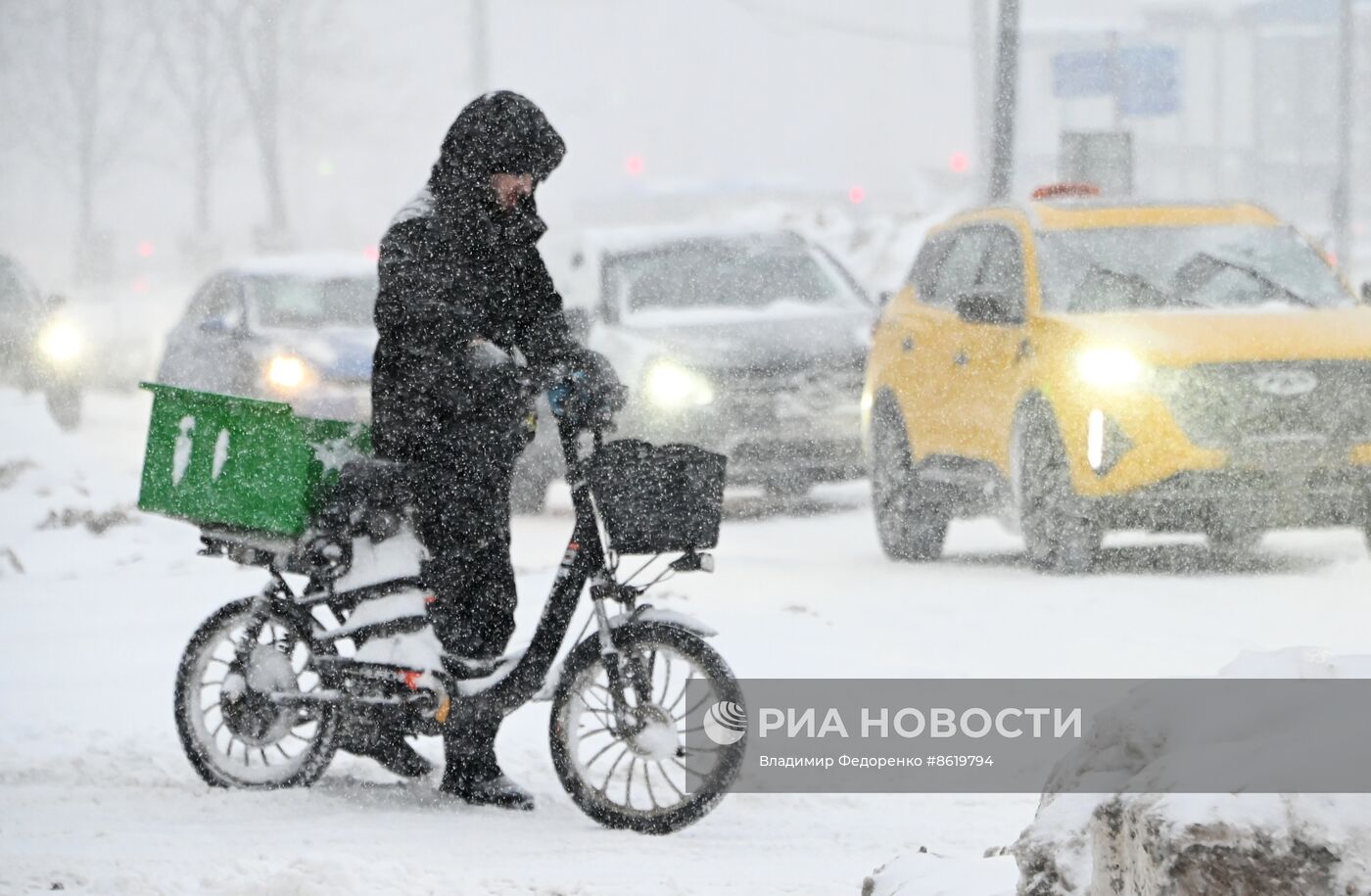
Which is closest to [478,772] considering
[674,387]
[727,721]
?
[727,721]

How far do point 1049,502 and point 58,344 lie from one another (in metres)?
13.7

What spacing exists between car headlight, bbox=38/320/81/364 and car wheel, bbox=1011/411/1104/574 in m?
13.3

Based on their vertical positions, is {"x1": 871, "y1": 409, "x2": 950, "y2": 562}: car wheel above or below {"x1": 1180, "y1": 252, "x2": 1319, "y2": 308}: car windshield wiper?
below

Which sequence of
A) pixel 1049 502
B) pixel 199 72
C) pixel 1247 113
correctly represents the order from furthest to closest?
1. pixel 1247 113
2. pixel 199 72
3. pixel 1049 502

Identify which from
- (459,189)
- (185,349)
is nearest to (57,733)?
(459,189)

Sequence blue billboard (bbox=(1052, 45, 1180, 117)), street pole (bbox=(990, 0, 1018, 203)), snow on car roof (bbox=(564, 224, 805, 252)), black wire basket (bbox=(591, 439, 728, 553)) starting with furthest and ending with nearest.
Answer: blue billboard (bbox=(1052, 45, 1180, 117)) → street pole (bbox=(990, 0, 1018, 203)) → snow on car roof (bbox=(564, 224, 805, 252)) → black wire basket (bbox=(591, 439, 728, 553))

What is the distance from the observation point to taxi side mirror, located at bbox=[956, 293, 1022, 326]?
1042 cm

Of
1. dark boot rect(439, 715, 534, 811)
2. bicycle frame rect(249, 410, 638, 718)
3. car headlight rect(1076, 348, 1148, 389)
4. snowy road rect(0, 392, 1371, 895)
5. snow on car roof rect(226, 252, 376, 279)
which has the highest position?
snow on car roof rect(226, 252, 376, 279)

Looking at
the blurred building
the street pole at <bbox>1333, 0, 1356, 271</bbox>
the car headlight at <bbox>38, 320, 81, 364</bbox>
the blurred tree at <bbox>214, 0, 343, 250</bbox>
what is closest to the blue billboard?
the street pole at <bbox>1333, 0, 1356, 271</bbox>

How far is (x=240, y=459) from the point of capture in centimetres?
617

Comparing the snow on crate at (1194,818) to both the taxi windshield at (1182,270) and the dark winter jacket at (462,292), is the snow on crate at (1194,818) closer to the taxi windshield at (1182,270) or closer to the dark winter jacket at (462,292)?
the dark winter jacket at (462,292)

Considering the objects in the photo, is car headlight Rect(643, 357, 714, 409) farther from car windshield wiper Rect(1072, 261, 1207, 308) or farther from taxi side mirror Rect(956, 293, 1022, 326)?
car windshield wiper Rect(1072, 261, 1207, 308)

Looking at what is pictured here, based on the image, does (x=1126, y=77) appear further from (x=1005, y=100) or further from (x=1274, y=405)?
(x=1274, y=405)

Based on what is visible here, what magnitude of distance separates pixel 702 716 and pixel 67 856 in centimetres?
152
